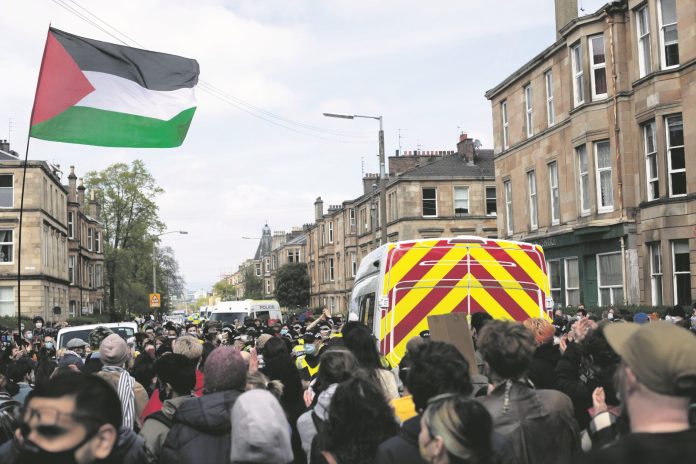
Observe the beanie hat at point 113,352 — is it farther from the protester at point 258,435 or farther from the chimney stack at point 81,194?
the chimney stack at point 81,194

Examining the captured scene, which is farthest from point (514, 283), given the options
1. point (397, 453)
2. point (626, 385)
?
point (626, 385)

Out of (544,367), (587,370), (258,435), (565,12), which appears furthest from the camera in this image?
(565,12)

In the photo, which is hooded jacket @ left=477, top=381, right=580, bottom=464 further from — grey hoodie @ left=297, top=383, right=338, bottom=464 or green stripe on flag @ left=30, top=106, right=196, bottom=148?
green stripe on flag @ left=30, top=106, right=196, bottom=148

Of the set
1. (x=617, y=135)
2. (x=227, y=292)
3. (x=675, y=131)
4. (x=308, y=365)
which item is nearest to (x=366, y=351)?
(x=308, y=365)

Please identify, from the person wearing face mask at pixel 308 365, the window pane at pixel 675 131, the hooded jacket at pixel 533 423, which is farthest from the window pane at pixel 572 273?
the hooded jacket at pixel 533 423

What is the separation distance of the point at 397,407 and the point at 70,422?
2507mm

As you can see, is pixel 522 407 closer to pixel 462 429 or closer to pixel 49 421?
pixel 462 429

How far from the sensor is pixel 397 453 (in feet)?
12.6

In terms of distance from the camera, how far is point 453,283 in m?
10.2

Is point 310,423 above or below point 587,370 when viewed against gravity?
below

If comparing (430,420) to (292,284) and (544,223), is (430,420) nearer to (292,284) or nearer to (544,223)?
(544,223)

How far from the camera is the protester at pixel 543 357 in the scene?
6.33 meters

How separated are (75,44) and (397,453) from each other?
9567mm

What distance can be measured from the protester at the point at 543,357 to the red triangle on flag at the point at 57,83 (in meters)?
7.24
